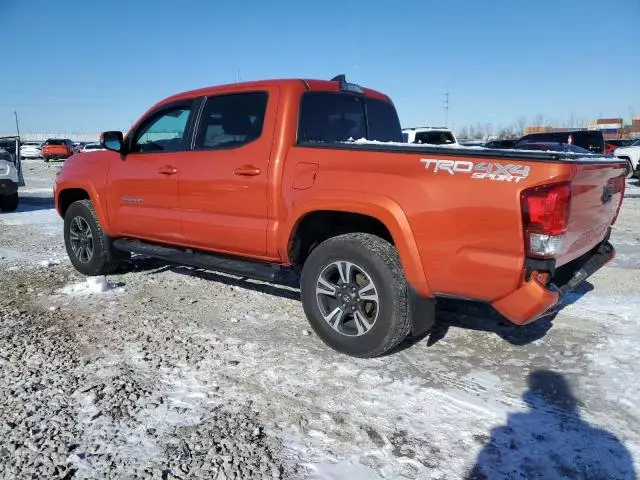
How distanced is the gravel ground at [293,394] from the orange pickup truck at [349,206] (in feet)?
1.56

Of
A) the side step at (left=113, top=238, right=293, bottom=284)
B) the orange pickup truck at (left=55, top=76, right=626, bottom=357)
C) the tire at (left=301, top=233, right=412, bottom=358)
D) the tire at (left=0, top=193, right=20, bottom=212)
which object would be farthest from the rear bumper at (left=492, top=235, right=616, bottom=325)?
the tire at (left=0, top=193, right=20, bottom=212)

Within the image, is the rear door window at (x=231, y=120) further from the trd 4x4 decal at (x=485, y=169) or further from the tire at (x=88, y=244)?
the tire at (x=88, y=244)

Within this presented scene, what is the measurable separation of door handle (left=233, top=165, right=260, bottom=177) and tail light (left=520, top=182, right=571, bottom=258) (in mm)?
1980

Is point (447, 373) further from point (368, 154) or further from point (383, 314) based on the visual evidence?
point (368, 154)

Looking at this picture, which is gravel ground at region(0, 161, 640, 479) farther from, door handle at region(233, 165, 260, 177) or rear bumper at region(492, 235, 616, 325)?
door handle at region(233, 165, 260, 177)

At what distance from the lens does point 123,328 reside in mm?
4129

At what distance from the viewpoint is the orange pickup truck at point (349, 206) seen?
282 centimetres

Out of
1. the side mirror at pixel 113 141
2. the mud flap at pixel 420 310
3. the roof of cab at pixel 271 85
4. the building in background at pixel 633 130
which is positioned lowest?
the mud flap at pixel 420 310

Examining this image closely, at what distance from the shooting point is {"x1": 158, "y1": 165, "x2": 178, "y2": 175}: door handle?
4.52 meters

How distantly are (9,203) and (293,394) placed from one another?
11215mm

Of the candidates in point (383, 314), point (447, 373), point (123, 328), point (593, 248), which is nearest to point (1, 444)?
point (123, 328)

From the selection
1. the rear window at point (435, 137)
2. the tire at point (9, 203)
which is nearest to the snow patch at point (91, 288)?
the tire at point (9, 203)

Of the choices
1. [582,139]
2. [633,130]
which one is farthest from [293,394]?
[633,130]

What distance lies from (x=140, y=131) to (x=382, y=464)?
158 inches
